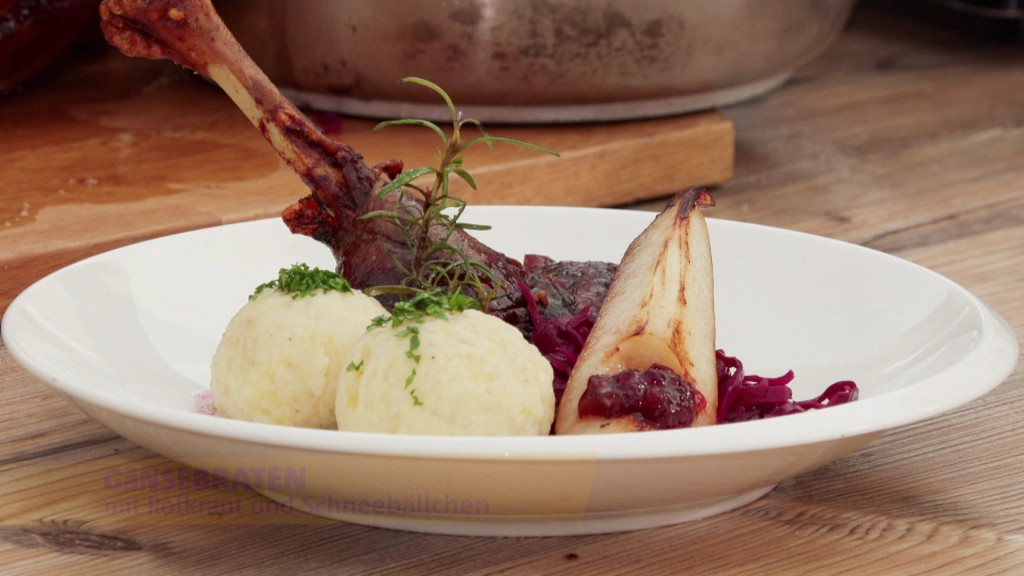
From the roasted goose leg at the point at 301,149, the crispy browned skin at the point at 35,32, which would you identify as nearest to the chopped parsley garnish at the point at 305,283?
the roasted goose leg at the point at 301,149

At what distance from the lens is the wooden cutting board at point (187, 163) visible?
147 cm

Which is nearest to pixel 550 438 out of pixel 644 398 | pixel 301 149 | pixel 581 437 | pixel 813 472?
pixel 581 437

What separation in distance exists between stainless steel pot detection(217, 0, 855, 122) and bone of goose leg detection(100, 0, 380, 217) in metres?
0.63

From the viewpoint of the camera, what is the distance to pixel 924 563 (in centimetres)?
89

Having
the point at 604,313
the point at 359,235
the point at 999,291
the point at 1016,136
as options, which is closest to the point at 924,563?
the point at 604,313

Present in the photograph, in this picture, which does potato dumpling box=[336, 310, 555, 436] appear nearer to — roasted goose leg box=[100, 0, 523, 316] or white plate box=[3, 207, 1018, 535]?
white plate box=[3, 207, 1018, 535]

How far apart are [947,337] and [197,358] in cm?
64

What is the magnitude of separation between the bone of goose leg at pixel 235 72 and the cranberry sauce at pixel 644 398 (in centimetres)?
36

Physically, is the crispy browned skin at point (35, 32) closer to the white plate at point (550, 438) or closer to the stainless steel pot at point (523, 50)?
the stainless steel pot at point (523, 50)

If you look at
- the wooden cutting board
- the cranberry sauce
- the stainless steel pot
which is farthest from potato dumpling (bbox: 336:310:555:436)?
the stainless steel pot

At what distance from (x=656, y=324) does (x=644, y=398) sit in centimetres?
9

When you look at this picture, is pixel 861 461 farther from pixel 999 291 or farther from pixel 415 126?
pixel 415 126

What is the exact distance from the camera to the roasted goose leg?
1095 millimetres

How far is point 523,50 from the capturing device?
1.75 metres
